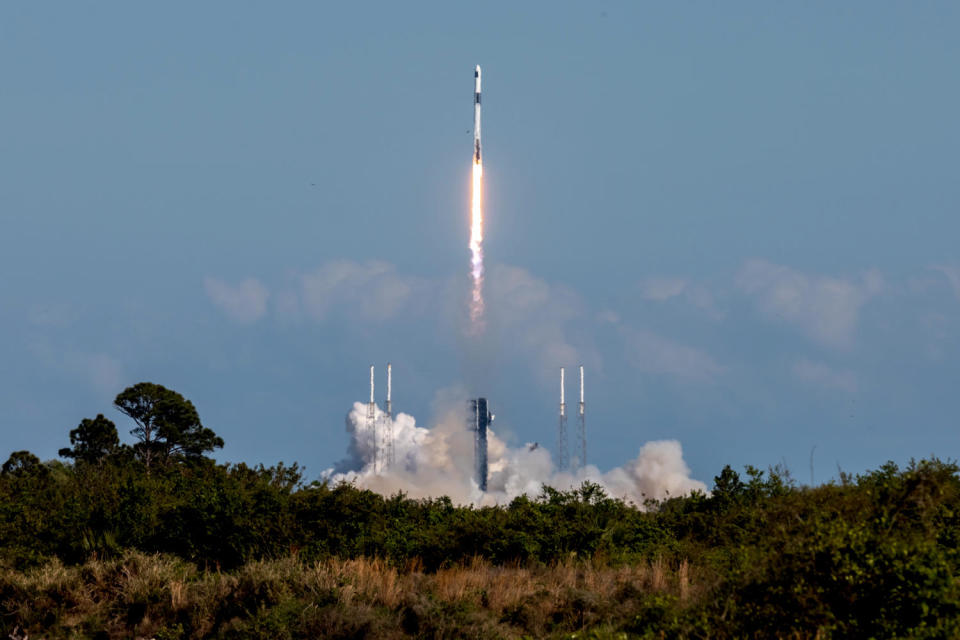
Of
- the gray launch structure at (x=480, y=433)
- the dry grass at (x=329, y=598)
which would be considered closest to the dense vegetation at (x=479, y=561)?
the dry grass at (x=329, y=598)

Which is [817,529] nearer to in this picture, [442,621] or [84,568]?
[442,621]

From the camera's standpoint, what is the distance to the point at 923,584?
1995cm

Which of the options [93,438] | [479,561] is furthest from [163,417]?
[479,561]

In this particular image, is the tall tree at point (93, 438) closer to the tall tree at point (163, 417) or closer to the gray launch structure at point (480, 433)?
the tall tree at point (163, 417)

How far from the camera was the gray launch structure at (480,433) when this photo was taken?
393 ft

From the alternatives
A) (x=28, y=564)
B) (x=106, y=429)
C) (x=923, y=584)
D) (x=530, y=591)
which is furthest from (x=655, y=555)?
(x=106, y=429)

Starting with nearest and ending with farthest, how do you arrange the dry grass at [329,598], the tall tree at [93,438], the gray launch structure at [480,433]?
the dry grass at [329,598] < the tall tree at [93,438] < the gray launch structure at [480,433]

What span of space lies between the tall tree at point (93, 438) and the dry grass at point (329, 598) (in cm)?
6927

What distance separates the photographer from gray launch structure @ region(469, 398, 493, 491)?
11994 centimetres

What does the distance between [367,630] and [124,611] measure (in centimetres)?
875

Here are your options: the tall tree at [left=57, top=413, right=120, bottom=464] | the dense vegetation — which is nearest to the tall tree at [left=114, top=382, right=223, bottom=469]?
the tall tree at [left=57, top=413, right=120, bottom=464]

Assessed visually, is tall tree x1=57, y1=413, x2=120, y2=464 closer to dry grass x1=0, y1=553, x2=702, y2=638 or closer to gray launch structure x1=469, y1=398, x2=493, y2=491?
gray launch structure x1=469, y1=398, x2=493, y2=491

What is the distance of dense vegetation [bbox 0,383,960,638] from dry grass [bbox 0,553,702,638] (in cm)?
6

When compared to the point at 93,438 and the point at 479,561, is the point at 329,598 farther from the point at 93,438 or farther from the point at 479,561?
the point at 93,438
